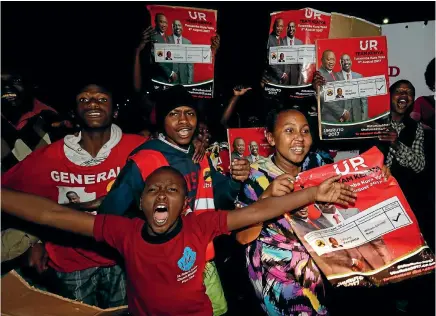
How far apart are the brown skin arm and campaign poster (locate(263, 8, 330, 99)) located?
2.76 m

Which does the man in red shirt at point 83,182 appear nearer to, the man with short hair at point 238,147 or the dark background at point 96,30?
the man with short hair at point 238,147

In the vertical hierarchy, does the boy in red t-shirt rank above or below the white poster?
below

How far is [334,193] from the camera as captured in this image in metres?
2.17

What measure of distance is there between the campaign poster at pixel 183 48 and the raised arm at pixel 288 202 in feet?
7.26

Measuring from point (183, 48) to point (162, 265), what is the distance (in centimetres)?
263

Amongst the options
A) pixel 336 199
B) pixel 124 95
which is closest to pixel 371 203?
pixel 336 199

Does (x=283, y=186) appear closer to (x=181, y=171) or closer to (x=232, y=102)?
(x=181, y=171)

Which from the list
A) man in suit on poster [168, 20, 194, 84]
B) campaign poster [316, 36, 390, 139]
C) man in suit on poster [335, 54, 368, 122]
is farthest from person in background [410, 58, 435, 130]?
man in suit on poster [168, 20, 194, 84]

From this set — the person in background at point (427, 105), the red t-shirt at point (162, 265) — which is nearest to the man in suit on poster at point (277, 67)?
the person in background at point (427, 105)

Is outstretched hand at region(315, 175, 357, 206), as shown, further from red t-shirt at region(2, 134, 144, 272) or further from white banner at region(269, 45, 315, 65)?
white banner at region(269, 45, 315, 65)

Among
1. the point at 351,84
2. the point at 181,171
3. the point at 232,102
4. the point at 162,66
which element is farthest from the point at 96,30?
the point at 181,171

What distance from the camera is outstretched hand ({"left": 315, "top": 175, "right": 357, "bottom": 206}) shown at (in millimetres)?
2154

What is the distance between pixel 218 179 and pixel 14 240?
59.8 inches

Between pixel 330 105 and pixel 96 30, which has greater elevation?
pixel 96 30
